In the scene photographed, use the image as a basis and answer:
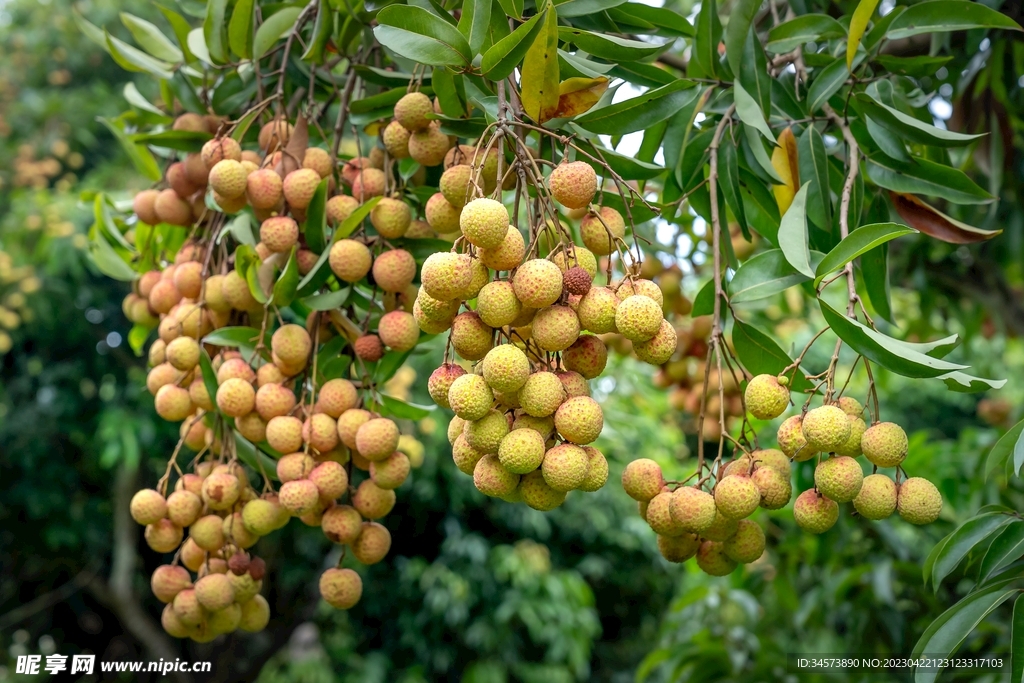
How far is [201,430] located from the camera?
957mm

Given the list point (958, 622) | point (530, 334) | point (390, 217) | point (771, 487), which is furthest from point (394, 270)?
point (958, 622)

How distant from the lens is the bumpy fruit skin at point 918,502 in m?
0.67

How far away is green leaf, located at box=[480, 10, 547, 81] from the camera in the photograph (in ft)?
2.01

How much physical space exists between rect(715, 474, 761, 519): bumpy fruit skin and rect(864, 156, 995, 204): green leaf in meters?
0.35

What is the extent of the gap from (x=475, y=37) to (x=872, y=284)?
1.55 ft

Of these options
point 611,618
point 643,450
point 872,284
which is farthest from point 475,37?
point 611,618

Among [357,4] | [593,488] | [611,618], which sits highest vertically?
[357,4]

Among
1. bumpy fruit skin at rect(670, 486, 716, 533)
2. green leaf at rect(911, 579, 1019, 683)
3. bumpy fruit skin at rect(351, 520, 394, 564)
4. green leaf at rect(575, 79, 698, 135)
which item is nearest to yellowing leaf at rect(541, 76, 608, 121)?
green leaf at rect(575, 79, 698, 135)

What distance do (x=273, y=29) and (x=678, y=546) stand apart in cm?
67

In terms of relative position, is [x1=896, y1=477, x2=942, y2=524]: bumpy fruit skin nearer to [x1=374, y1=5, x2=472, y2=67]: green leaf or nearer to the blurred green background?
[x1=374, y1=5, x2=472, y2=67]: green leaf

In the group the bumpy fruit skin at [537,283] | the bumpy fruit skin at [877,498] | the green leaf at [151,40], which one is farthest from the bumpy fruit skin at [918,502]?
the green leaf at [151,40]

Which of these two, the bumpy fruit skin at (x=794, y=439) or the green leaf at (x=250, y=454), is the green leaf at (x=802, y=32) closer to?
the bumpy fruit skin at (x=794, y=439)

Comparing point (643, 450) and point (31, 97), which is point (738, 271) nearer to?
point (643, 450)

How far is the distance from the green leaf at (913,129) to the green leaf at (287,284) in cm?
56
